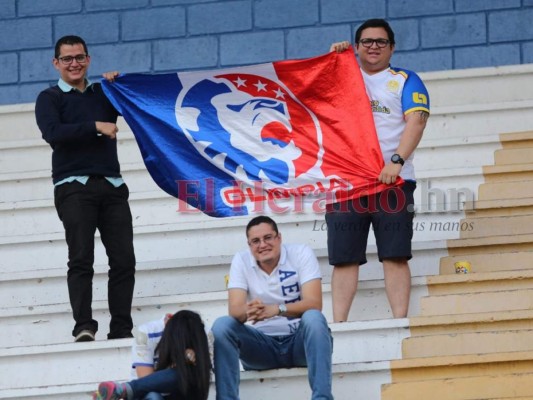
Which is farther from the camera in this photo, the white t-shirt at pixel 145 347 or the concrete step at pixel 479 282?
the concrete step at pixel 479 282

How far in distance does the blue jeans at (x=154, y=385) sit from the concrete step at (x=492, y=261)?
1.74 meters

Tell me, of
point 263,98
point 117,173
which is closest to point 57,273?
point 117,173

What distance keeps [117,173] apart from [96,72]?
222 centimetres

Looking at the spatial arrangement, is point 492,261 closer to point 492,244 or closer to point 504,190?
point 492,244

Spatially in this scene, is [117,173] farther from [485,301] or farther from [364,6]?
[364,6]

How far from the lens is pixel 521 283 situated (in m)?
6.16

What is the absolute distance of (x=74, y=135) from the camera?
242 inches

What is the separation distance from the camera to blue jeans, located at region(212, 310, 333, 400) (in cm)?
532

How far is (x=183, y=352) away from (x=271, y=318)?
20.0 inches

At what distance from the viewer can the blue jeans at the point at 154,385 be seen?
5.31 m

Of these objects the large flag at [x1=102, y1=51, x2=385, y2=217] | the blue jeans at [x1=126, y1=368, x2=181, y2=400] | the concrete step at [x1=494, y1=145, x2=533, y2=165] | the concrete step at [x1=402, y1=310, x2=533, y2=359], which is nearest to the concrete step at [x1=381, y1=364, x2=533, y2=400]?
the concrete step at [x1=402, y1=310, x2=533, y2=359]

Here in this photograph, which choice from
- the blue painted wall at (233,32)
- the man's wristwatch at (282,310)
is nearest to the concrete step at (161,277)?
the man's wristwatch at (282,310)

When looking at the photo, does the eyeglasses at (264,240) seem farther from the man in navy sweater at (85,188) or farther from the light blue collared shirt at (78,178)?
the light blue collared shirt at (78,178)

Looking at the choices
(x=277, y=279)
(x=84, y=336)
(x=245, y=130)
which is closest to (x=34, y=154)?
(x=245, y=130)
